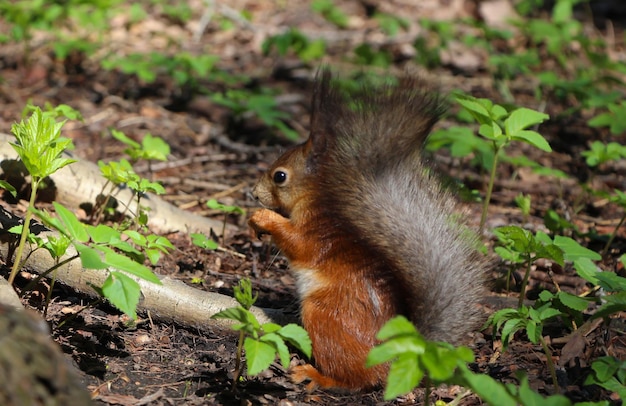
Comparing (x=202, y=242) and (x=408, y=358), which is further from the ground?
(x=408, y=358)

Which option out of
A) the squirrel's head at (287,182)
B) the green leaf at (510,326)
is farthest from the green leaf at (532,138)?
the squirrel's head at (287,182)

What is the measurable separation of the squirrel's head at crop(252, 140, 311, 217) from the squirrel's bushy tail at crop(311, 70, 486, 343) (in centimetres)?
31

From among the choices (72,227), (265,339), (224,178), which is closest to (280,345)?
(265,339)

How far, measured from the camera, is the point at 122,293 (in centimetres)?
197

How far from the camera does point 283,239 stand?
2883 mm

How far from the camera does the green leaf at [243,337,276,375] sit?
2.00m

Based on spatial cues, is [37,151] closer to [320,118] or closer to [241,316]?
[241,316]

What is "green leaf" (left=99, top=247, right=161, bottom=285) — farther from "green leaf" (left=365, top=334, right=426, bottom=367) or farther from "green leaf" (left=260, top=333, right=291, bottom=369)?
"green leaf" (left=365, top=334, right=426, bottom=367)

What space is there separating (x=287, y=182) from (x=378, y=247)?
72 cm

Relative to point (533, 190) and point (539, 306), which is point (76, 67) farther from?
point (539, 306)

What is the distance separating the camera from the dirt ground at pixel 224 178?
2.53m

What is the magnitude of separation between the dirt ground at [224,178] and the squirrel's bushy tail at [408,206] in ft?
1.03

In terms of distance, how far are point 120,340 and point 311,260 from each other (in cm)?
77

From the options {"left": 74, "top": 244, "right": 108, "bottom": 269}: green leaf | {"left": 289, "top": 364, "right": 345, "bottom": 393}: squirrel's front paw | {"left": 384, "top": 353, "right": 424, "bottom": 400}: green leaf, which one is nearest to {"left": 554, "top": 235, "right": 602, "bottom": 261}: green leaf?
{"left": 289, "top": 364, "right": 345, "bottom": 393}: squirrel's front paw
